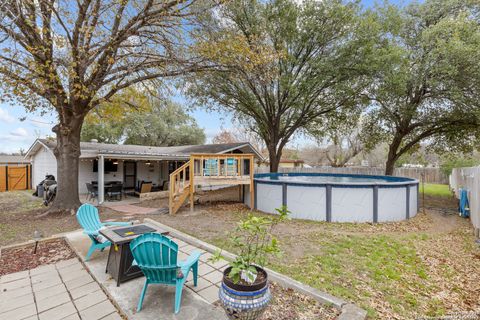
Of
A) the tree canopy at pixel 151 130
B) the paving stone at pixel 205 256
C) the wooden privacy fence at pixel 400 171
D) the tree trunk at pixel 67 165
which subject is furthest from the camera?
the tree canopy at pixel 151 130

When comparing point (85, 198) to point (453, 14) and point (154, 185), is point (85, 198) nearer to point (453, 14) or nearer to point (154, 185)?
point (154, 185)

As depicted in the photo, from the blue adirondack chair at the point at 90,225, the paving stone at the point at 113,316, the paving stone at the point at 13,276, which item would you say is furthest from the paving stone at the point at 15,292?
the paving stone at the point at 113,316

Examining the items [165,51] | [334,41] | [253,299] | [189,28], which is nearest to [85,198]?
[165,51]

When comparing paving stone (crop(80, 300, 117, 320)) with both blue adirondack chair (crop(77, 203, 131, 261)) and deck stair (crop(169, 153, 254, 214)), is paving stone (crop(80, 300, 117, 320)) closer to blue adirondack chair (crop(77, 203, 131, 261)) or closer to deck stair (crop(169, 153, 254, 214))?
blue adirondack chair (crop(77, 203, 131, 261))

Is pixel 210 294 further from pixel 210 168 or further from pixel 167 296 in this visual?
pixel 210 168

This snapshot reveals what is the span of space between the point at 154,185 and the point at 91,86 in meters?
8.57

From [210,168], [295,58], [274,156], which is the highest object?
[295,58]

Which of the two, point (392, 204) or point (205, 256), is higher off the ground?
point (392, 204)

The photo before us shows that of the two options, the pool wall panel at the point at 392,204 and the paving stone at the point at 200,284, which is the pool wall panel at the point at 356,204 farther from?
the paving stone at the point at 200,284

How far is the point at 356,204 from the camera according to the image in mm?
7555

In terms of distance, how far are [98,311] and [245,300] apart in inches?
77.2

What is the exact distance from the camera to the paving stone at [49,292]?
3.18 m

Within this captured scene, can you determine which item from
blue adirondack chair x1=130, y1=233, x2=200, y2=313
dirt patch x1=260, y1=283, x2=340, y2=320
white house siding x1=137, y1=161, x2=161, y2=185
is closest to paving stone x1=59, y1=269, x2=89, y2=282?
blue adirondack chair x1=130, y1=233, x2=200, y2=313

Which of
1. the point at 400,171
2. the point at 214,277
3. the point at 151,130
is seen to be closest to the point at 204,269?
the point at 214,277
